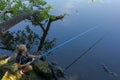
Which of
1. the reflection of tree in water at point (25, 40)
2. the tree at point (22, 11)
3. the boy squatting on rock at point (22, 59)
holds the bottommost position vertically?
the reflection of tree in water at point (25, 40)

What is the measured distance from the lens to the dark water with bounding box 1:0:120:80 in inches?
742

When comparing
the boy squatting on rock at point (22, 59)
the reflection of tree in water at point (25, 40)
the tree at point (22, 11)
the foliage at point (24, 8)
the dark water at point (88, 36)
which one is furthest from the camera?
the reflection of tree in water at point (25, 40)

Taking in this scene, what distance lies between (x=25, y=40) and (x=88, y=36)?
5.29 m

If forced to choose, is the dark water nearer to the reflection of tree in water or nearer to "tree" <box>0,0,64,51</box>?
the reflection of tree in water

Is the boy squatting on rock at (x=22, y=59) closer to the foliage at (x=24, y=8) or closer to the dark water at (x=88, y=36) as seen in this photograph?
the dark water at (x=88, y=36)

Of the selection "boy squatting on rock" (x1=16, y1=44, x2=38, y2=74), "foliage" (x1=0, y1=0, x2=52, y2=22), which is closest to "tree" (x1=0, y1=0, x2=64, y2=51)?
"foliage" (x1=0, y1=0, x2=52, y2=22)

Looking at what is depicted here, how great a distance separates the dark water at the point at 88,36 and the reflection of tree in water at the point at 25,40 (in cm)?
68

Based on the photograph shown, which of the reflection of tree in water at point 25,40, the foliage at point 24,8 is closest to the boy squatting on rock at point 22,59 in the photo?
the foliage at point 24,8

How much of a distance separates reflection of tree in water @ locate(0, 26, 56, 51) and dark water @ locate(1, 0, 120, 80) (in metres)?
0.68

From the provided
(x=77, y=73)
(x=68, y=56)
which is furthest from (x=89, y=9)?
(x=77, y=73)

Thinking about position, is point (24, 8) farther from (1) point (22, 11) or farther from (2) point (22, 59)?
(2) point (22, 59)

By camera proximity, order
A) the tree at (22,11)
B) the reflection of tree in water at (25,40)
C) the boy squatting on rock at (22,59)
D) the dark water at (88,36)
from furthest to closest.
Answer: the reflection of tree in water at (25,40) < the tree at (22,11) < the dark water at (88,36) < the boy squatting on rock at (22,59)

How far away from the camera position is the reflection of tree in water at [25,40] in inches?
894

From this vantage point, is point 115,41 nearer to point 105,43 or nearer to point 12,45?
point 105,43
